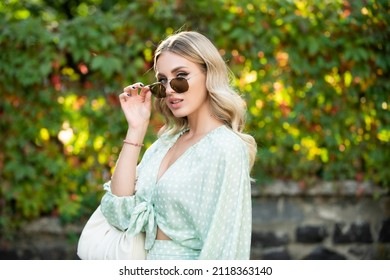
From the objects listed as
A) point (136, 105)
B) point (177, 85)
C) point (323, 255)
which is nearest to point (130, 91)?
point (136, 105)

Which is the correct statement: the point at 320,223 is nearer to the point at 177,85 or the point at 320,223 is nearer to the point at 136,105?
the point at 136,105

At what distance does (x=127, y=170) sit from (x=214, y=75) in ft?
1.78

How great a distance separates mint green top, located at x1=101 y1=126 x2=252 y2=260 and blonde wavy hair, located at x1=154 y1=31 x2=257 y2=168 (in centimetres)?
9

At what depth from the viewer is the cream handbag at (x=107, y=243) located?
2619mm

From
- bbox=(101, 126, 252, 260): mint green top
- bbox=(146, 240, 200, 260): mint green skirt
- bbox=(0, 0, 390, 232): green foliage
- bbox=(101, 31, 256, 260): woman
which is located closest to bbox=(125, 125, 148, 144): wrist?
bbox=(101, 31, 256, 260): woman

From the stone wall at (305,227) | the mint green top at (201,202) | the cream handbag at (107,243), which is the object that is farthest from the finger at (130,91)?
the stone wall at (305,227)

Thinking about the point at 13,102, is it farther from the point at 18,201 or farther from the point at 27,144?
the point at 18,201

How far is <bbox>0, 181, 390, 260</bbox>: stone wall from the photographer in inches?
201

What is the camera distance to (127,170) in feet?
8.74

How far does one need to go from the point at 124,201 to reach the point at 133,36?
250 cm

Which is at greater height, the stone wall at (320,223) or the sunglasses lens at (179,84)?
the sunglasses lens at (179,84)

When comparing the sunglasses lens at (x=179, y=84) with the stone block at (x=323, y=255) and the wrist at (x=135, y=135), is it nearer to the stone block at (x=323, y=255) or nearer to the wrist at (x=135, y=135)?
the wrist at (x=135, y=135)

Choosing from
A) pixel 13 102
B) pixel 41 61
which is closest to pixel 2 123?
pixel 13 102

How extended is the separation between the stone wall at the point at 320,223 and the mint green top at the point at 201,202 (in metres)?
2.58
